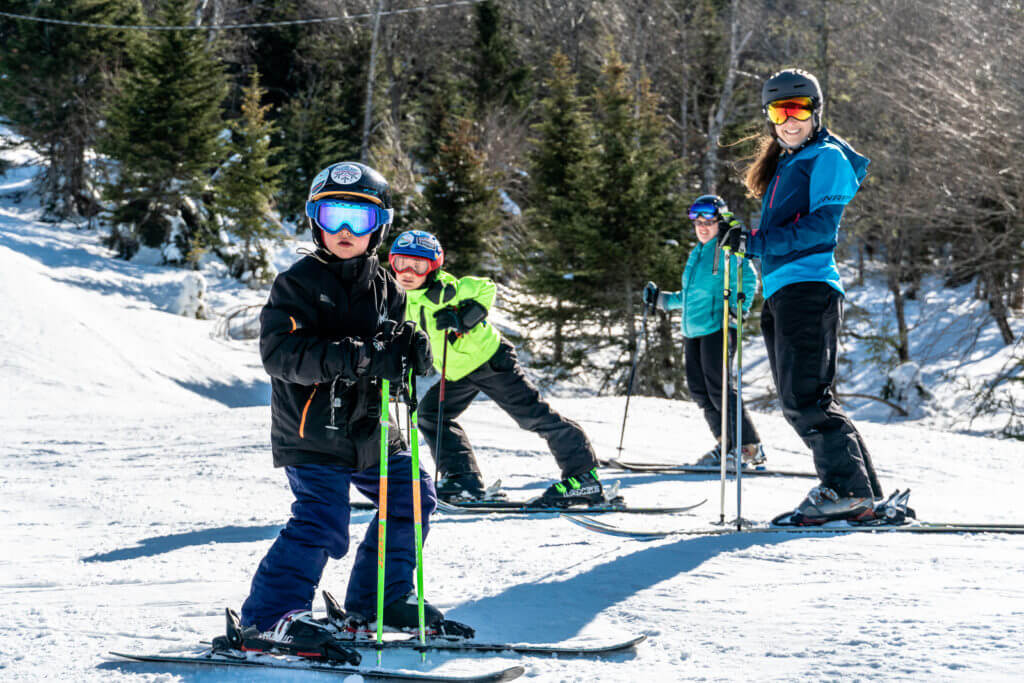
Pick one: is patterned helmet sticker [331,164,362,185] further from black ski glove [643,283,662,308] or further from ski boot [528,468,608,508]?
black ski glove [643,283,662,308]

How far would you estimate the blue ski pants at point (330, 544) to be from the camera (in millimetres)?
2486

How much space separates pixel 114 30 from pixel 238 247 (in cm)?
648

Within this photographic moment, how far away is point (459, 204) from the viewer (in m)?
17.7

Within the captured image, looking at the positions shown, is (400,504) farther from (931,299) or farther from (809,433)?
(931,299)

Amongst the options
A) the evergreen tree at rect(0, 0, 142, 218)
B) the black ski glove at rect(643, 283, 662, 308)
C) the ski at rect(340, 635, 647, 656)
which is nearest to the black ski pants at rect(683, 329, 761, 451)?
the black ski glove at rect(643, 283, 662, 308)

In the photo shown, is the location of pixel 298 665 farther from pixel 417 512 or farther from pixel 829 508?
pixel 829 508

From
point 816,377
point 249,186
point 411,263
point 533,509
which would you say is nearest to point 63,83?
point 249,186

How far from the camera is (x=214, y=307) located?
1948 cm

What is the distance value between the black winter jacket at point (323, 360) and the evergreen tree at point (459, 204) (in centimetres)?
1489

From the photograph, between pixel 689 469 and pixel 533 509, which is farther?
pixel 689 469

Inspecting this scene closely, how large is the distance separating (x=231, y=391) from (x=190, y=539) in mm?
9723

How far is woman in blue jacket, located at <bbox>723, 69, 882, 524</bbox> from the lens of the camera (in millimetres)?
3758

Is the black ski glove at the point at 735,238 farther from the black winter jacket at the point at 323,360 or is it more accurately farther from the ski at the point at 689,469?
the ski at the point at 689,469

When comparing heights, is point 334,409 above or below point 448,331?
below
